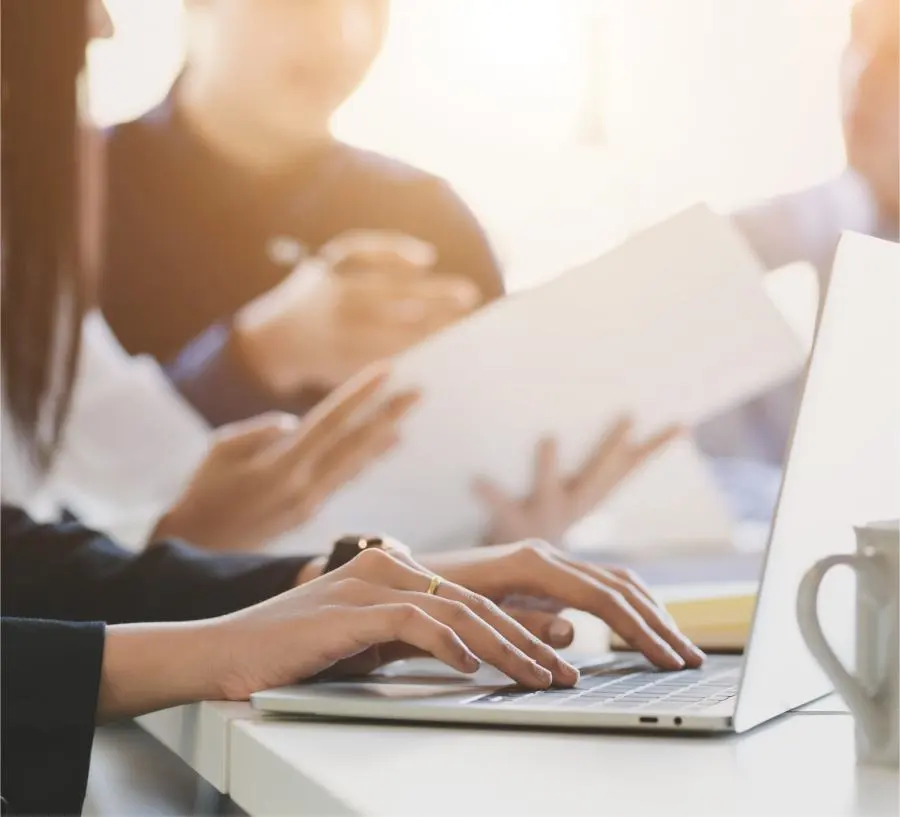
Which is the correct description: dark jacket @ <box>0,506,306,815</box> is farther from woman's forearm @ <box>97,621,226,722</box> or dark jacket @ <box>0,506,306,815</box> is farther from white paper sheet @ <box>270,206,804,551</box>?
white paper sheet @ <box>270,206,804,551</box>

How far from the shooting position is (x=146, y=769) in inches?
31.4

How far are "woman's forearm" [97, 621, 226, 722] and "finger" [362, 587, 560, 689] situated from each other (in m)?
0.11

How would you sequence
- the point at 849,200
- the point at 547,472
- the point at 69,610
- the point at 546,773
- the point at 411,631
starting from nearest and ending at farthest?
the point at 546,773 < the point at 411,631 < the point at 69,610 < the point at 547,472 < the point at 849,200

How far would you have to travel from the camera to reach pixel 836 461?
547mm

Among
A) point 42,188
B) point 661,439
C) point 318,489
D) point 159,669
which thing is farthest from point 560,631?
point 42,188

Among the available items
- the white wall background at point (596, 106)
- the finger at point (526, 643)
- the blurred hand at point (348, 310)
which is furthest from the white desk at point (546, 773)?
the white wall background at point (596, 106)

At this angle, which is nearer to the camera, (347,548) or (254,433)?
(347,548)

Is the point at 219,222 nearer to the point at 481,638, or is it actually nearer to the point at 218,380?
the point at 218,380

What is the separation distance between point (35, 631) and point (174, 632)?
0.08 metres

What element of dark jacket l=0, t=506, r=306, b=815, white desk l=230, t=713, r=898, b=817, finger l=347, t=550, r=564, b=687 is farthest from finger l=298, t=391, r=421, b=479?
white desk l=230, t=713, r=898, b=817

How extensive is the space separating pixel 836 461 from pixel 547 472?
1309 mm

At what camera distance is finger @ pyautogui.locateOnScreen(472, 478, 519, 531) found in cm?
182

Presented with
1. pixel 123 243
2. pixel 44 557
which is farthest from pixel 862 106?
pixel 44 557

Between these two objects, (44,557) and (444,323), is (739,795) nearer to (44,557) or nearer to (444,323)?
(44,557)
